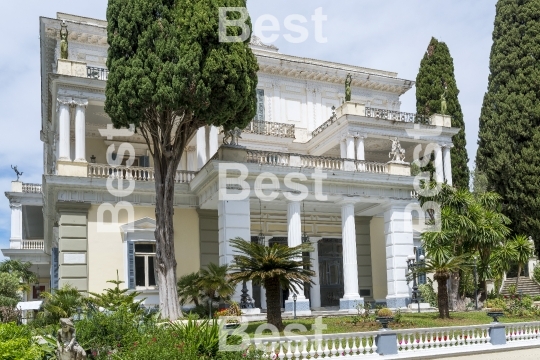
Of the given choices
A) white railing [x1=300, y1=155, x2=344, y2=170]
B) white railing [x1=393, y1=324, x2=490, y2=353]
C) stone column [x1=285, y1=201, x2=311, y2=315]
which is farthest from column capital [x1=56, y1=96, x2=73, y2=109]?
white railing [x1=393, y1=324, x2=490, y2=353]

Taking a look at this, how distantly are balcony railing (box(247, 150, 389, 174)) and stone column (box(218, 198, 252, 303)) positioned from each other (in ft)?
5.20

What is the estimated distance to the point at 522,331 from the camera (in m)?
16.3

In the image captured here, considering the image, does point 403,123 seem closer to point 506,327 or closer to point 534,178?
point 534,178

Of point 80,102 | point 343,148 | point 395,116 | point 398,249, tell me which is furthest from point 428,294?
point 80,102

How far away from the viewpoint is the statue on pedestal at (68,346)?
10344mm

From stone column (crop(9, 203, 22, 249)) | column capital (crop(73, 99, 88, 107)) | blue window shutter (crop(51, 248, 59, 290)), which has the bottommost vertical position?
blue window shutter (crop(51, 248, 59, 290))

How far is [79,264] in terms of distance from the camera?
19844mm

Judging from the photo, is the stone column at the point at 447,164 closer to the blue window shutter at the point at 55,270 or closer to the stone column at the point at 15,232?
the blue window shutter at the point at 55,270

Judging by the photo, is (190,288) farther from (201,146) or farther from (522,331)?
(522,331)

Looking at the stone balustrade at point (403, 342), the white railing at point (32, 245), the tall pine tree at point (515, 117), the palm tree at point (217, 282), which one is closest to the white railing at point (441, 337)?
the stone balustrade at point (403, 342)

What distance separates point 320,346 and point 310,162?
10.1m

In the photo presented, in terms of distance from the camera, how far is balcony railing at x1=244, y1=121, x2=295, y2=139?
27656 millimetres

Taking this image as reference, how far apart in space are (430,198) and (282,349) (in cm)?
1224

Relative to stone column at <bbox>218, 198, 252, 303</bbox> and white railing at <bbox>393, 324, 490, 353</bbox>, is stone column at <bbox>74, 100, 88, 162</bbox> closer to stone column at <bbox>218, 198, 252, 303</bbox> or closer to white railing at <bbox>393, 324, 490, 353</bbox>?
stone column at <bbox>218, 198, 252, 303</bbox>
